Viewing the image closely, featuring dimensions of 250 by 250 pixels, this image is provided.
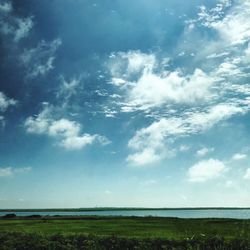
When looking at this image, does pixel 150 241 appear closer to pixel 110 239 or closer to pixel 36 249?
pixel 110 239

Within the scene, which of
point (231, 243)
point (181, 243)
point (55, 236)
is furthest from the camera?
point (55, 236)

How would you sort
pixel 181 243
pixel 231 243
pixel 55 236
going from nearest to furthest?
pixel 231 243
pixel 181 243
pixel 55 236

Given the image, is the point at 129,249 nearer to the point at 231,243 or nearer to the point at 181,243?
the point at 181,243

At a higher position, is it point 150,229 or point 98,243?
point 150,229

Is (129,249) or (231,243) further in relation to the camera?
(129,249)

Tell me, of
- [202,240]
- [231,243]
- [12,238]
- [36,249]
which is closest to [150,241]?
[202,240]

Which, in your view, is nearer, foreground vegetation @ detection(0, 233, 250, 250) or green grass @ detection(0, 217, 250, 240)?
foreground vegetation @ detection(0, 233, 250, 250)

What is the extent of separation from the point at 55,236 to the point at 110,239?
9.40 ft

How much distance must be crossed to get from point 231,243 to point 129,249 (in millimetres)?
4711

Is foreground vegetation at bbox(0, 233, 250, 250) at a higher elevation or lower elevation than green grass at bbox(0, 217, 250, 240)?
lower

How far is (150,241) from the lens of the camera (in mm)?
17141

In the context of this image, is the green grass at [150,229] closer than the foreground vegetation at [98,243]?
No

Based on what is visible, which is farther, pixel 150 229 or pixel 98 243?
pixel 150 229

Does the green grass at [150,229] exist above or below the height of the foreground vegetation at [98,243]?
above
